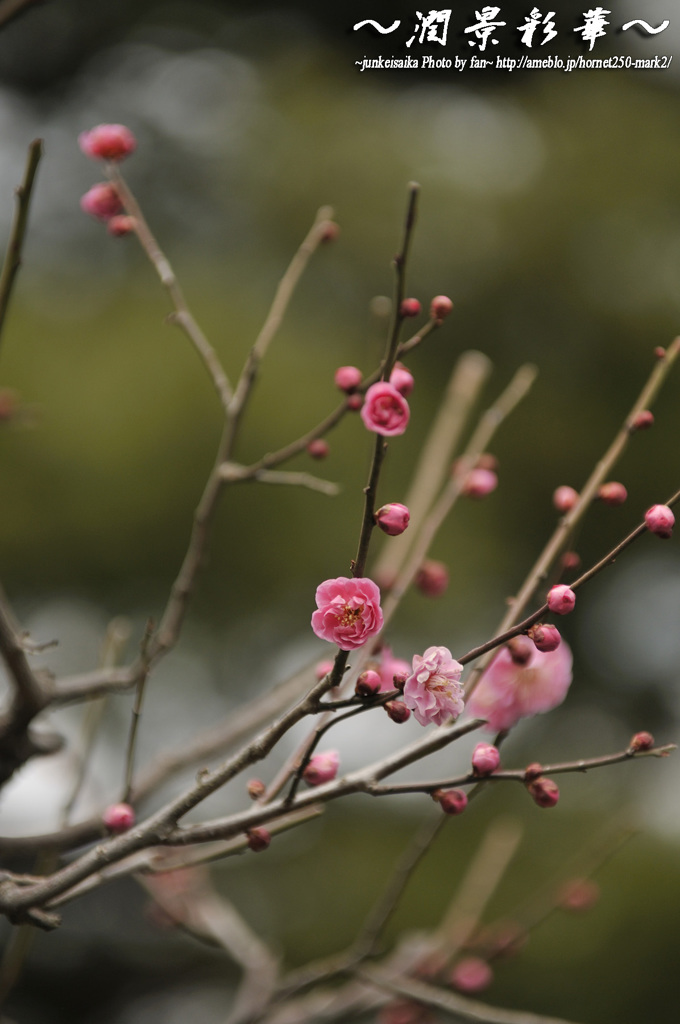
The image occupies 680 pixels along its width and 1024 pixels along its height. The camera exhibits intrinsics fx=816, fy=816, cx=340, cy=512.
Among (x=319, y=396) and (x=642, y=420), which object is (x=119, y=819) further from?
(x=319, y=396)

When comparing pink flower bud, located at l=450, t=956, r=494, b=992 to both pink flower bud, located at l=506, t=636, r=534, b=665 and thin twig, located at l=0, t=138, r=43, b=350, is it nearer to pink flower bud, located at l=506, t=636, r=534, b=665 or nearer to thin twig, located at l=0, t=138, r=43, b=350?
pink flower bud, located at l=506, t=636, r=534, b=665

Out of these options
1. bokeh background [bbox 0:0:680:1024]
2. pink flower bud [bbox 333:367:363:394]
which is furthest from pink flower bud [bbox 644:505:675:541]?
bokeh background [bbox 0:0:680:1024]

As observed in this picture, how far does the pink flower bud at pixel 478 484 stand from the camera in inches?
19.7

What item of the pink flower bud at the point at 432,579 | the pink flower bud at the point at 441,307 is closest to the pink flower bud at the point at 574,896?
the pink flower bud at the point at 432,579

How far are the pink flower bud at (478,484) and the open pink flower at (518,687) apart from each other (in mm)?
124

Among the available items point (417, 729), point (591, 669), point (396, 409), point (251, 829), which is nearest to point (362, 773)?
point (251, 829)

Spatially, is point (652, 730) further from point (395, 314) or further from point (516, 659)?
point (395, 314)

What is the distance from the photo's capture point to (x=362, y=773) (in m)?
0.34

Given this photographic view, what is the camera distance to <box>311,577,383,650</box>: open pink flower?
277 mm

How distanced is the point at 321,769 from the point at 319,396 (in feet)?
5.19

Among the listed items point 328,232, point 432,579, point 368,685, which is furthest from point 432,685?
point 328,232

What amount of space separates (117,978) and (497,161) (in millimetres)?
2391

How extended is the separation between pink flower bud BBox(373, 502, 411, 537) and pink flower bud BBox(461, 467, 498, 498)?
0.73 ft

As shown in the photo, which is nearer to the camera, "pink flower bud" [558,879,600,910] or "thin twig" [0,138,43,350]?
"thin twig" [0,138,43,350]
